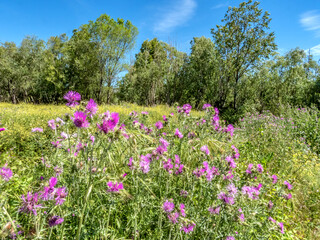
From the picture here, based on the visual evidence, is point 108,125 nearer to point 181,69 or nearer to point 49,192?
point 49,192

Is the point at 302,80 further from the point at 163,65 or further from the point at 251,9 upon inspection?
the point at 163,65

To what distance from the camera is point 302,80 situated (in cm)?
1683

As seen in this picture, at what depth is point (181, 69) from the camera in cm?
1973

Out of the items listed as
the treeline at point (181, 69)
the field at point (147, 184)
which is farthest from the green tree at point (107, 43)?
the field at point (147, 184)

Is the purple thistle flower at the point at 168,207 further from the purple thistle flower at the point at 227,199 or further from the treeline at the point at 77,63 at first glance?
the treeline at the point at 77,63

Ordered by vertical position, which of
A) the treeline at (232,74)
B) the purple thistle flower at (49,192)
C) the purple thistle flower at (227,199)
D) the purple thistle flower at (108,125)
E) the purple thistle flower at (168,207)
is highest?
the treeline at (232,74)

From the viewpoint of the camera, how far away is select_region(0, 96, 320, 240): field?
3.26 feet

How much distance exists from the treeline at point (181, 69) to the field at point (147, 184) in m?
9.14

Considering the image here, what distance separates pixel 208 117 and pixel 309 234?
6.29 ft

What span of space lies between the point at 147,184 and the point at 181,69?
19546mm

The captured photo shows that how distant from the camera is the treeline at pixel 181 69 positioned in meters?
12.1

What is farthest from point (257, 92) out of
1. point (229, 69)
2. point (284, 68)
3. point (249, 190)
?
point (249, 190)

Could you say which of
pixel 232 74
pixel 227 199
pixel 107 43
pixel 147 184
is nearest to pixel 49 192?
pixel 147 184

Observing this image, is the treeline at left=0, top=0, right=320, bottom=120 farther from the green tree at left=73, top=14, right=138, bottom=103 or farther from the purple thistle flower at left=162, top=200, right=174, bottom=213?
the purple thistle flower at left=162, top=200, right=174, bottom=213
